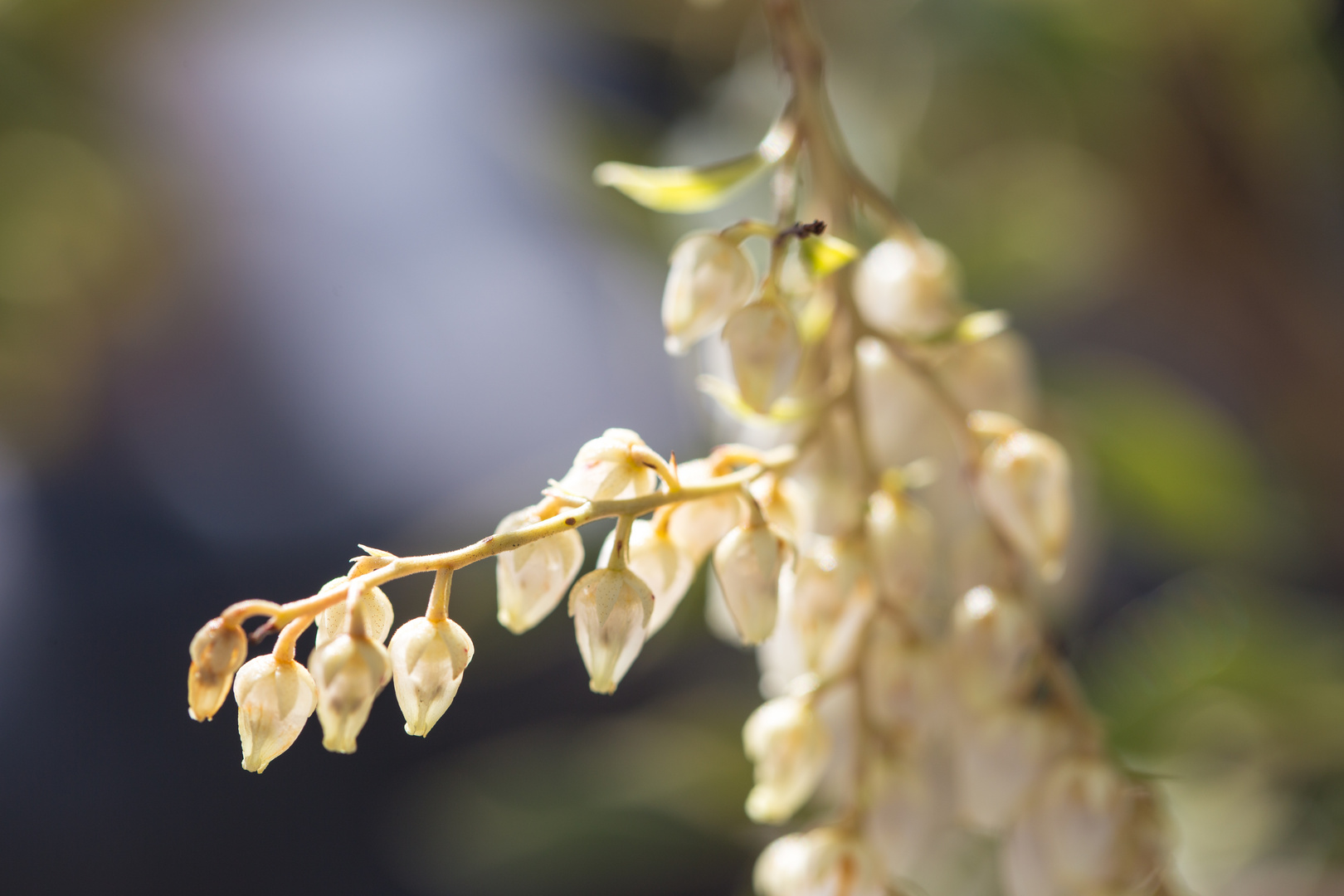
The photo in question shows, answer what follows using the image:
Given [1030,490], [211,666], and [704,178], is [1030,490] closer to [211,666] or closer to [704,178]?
[704,178]

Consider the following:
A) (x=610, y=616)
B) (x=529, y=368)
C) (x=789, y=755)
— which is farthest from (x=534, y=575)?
(x=529, y=368)

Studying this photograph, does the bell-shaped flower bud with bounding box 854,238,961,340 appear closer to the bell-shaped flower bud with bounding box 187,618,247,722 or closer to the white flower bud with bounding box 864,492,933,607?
the white flower bud with bounding box 864,492,933,607

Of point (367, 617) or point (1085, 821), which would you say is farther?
point (1085, 821)

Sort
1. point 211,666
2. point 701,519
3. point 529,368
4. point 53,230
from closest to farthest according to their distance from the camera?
point 211,666
point 701,519
point 53,230
point 529,368

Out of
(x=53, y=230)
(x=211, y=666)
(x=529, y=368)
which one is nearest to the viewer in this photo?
(x=211, y=666)

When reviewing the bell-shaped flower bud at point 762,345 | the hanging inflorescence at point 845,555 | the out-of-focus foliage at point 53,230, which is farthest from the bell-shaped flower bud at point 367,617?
the out-of-focus foliage at point 53,230

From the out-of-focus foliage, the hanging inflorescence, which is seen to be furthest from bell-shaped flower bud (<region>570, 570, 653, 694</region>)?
the out-of-focus foliage
